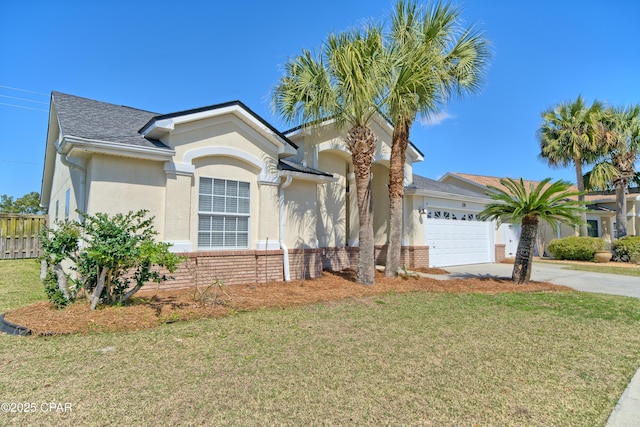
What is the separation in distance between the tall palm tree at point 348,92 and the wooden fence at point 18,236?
15961 millimetres

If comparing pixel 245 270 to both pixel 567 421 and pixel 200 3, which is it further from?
pixel 200 3

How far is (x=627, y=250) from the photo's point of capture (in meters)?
19.4

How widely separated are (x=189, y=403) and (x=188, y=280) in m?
6.02

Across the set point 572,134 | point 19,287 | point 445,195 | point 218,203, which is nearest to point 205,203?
point 218,203

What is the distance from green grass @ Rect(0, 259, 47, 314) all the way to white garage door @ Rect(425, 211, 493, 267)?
1397 cm

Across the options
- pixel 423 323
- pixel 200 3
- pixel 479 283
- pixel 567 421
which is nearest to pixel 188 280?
pixel 423 323

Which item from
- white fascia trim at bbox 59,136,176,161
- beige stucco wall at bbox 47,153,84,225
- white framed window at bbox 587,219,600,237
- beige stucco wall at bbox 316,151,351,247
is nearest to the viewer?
white fascia trim at bbox 59,136,176,161

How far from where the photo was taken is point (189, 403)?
11.1 feet

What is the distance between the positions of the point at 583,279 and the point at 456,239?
214 inches

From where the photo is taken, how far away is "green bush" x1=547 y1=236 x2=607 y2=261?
775 inches

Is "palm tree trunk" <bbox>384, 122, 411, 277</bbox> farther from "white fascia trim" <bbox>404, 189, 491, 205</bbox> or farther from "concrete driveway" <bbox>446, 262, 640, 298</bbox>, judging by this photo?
"white fascia trim" <bbox>404, 189, 491, 205</bbox>

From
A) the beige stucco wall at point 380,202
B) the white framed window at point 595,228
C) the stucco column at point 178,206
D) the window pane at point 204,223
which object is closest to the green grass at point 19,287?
the stucco column at point 178,206

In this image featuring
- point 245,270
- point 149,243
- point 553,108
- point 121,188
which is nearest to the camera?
point 149,243

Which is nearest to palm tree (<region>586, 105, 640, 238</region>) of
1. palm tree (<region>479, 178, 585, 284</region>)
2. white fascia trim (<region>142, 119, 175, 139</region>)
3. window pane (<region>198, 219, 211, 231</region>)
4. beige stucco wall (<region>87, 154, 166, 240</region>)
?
palm tree (<region>479, 178, 585, 284</region>)
